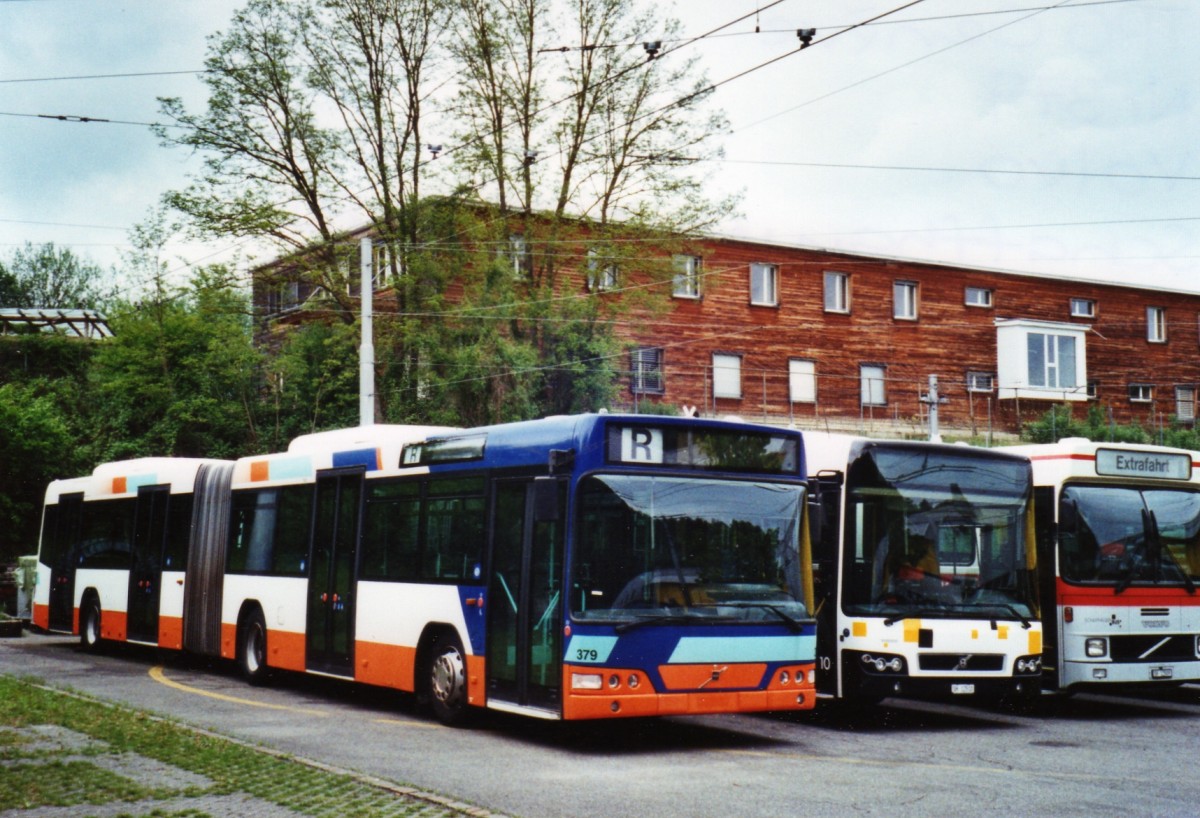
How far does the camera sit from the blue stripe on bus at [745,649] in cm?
1221

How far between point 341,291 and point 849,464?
77.5ft

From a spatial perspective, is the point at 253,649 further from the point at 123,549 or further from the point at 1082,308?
the point at 1082,308

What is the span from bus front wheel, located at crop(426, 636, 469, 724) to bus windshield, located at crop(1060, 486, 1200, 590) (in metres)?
6.31

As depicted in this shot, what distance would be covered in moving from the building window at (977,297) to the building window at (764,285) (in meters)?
7.93

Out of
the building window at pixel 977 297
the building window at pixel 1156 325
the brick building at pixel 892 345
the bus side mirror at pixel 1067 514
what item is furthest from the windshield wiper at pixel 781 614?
the building window at pixel 1156 325

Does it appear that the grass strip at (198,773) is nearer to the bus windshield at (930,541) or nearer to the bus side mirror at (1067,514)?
the bus windshield at (930,541)

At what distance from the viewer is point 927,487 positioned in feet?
47.7

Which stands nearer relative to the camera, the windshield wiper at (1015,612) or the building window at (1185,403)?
the windshield wiper at (1015,612)

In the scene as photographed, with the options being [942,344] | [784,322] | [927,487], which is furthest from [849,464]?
[942,344]

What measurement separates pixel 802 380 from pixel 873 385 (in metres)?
2.77

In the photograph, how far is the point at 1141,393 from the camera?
56.2 meters

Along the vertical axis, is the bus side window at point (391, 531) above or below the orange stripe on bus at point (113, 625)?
above

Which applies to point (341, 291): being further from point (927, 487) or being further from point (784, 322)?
point (927, 487)

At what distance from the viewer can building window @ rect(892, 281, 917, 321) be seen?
2018 inches
